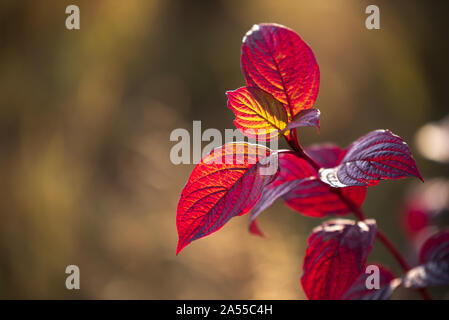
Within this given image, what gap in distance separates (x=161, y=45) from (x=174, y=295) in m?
0.98

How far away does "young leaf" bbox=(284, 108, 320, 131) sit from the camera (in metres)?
0.24

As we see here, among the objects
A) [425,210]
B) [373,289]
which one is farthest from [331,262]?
[425,210]

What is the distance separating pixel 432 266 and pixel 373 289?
0.16 ft

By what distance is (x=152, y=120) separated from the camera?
1.25 metres

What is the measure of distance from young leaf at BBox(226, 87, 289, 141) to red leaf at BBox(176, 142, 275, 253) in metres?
0.02

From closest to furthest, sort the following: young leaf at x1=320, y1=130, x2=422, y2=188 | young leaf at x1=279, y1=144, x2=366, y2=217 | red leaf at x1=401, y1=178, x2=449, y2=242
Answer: young leaf at x1=320, y1=130, x2=422, y2=188, young leaf at x1=279, y1=144, x2=366, y2=217, red leaf at x1=401, y1=178, x2=449, y2=242

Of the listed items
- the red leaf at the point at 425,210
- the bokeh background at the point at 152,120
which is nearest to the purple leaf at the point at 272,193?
the red leaf at the point at 425,210

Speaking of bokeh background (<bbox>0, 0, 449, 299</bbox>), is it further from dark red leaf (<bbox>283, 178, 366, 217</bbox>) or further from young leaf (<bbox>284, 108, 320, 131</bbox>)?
young leaf (<bbox>284, 108, 320, 131</bbox>)

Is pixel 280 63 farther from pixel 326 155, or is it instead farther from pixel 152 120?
pixel 152 120

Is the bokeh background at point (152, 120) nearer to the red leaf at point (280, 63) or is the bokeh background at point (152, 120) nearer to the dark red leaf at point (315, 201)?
the dark red leaf at point (315, 201)

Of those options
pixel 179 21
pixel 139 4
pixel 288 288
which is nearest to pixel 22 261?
pixel 288 288

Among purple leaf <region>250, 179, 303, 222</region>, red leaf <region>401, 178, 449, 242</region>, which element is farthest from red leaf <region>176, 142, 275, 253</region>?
red leaf <region>401, 178, 449, 242</region>
